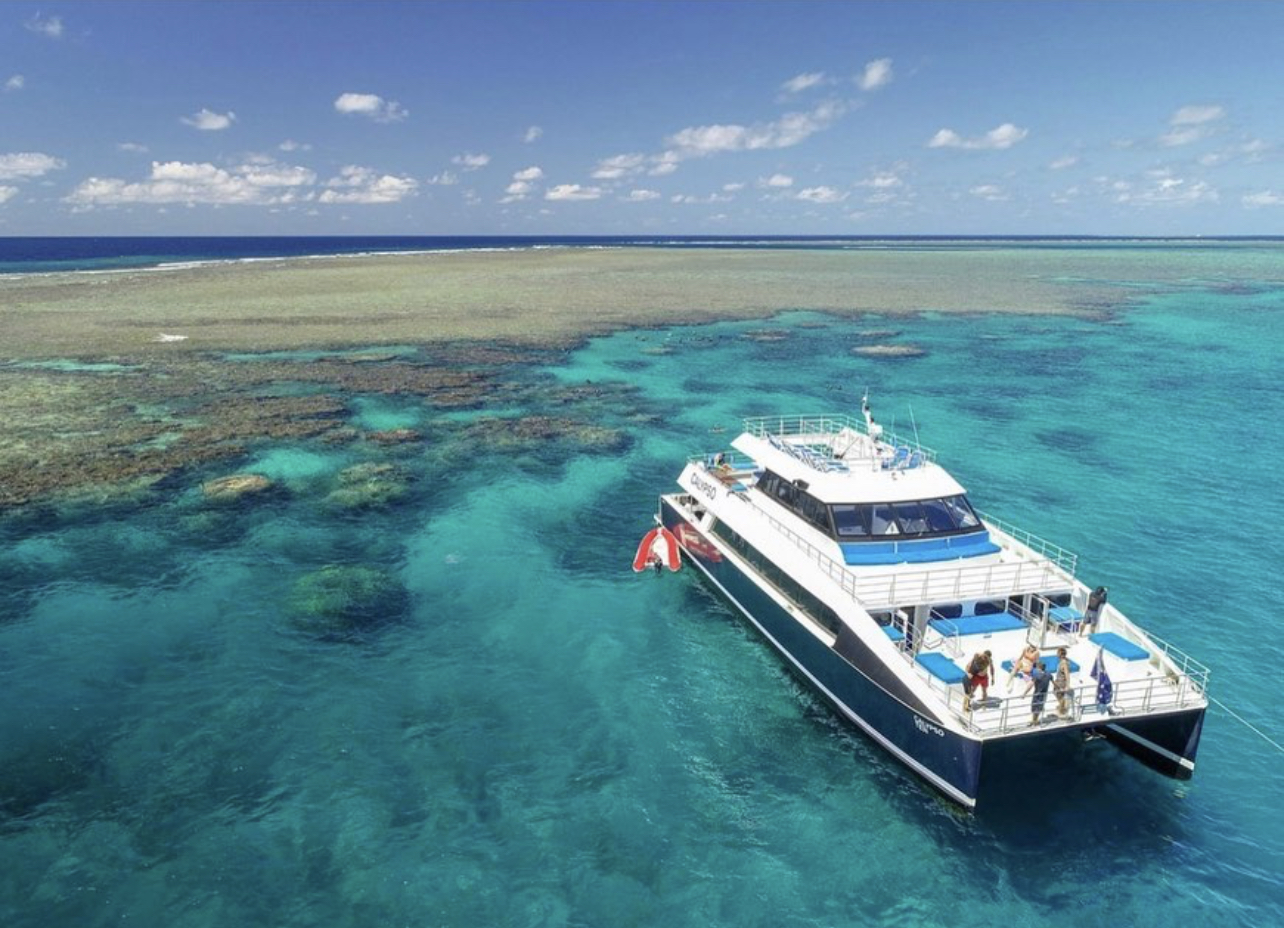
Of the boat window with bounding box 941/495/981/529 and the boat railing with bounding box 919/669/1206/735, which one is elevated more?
the boat window with bounding box 941/495/981/529

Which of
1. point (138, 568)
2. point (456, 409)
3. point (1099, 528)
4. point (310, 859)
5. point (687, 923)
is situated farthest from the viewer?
point (456, 409)

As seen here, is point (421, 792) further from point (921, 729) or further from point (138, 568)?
point (138, 568)

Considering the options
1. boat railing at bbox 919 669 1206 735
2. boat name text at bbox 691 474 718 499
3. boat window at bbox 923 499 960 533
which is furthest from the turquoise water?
boat window at bbox 923 499 960 533

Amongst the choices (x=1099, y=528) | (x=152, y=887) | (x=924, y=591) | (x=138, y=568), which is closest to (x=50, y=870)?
(x=152, y=887)

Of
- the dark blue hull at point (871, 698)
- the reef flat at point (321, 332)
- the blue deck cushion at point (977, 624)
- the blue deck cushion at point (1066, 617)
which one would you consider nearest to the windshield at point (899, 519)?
the blue deck cushion at point (977, 624)

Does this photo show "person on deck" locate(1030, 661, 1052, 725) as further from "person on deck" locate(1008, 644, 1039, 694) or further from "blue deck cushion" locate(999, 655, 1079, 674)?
"blue deck cushion" locate(999, 655, 1079, 674)

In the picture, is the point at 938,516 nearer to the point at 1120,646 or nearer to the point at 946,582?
the point at 946,582

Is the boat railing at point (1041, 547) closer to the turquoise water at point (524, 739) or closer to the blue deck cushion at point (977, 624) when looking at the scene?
the turquoise water at point (524, 739)

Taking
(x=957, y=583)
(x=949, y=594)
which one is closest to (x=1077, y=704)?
(x=949, y=594)
